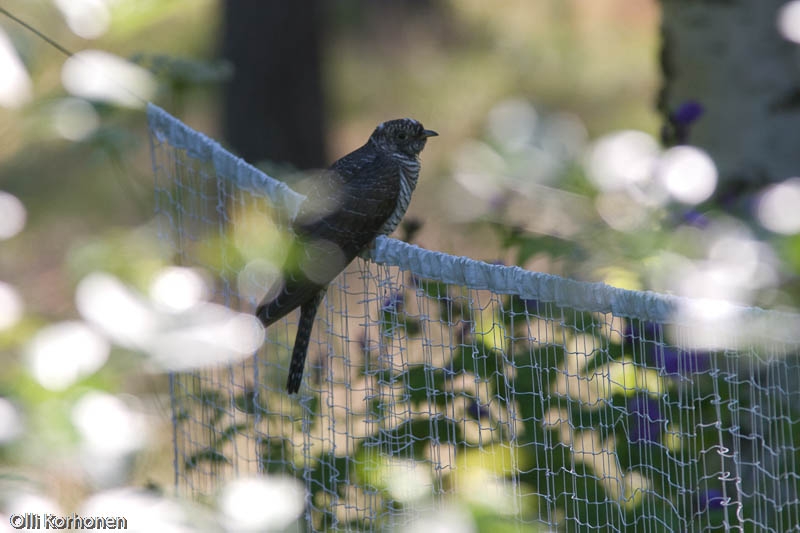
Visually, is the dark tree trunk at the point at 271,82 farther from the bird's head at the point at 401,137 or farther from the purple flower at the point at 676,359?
the purple flower at the point at 676,359

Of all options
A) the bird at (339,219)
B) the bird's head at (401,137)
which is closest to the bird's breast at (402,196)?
the bird at (339,219)

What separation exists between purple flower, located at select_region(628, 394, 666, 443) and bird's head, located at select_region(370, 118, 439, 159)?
143 centimetres

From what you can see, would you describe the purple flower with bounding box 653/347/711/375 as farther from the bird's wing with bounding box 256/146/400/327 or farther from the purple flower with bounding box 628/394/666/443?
the bird's wing with bounding box 256/146/400/327

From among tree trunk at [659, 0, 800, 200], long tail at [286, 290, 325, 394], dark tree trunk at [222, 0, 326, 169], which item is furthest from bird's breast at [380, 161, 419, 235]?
dark tree trunk at [222, 0, 326, 169]

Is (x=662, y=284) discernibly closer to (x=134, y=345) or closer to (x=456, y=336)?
(x=456, y=336)

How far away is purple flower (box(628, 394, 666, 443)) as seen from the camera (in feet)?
7.82

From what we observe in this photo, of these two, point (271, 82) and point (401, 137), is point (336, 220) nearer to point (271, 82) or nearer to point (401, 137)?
point (401, 137)

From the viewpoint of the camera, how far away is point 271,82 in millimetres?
8188

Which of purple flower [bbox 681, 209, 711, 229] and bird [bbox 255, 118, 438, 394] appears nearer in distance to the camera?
purple flower [bbox 681, 209, 711, 229]

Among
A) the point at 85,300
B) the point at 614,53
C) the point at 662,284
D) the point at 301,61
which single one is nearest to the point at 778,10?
the point at 662,284

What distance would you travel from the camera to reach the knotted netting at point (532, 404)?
196cm

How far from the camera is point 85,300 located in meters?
0.73

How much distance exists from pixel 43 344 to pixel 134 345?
8 cm

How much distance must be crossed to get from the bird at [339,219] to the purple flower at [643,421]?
3.02 feet
